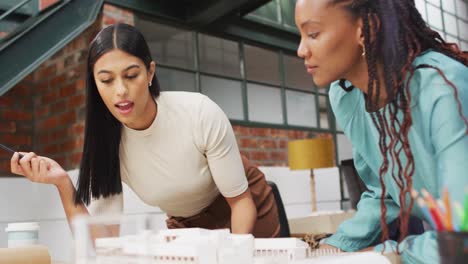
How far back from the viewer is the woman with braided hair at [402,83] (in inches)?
26.7

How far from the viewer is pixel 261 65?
415 cm

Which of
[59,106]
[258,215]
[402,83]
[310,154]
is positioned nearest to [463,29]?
[310,154]

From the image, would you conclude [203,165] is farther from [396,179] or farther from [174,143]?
[396,179]

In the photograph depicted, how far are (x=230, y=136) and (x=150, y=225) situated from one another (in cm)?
68

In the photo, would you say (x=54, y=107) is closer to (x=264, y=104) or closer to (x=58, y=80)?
(x=58, y=80)

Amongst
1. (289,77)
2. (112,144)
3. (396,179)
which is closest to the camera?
(396,179)

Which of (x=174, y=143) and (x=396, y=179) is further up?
(x=174, y=143)

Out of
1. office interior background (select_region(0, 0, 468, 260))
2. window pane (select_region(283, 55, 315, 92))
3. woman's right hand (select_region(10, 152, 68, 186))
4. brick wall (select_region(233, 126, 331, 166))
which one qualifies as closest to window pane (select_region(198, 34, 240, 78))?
office interior background (select_region(0, 0, 468, 260))

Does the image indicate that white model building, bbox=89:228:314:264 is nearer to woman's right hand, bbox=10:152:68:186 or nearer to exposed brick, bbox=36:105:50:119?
woman's right hand, bbox=10:152:68:186

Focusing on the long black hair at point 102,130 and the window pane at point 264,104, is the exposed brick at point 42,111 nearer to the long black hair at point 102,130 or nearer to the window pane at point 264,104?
the window pane at point 264,104

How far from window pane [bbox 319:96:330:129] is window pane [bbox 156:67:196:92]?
1.56 meters

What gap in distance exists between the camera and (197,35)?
3.64 metres

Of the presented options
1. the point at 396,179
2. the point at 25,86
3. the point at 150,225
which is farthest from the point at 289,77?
the point at 150,225

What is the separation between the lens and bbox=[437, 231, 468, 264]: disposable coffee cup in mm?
309
